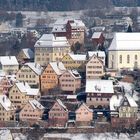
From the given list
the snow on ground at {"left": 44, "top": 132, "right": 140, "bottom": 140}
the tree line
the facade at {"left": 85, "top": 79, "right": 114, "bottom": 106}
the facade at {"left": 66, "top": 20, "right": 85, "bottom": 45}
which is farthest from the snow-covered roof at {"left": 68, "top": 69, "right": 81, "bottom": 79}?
the tree line

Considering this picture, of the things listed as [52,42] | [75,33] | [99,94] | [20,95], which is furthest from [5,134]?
[75,33]

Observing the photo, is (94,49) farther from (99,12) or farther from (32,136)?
(99,12)

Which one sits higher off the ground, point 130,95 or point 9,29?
point 9,29

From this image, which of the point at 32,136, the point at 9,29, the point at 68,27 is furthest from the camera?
the point at 9,29

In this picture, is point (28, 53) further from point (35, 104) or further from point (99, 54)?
point (35, 104)

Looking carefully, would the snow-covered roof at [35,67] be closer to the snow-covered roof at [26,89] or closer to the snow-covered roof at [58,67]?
the snow-covered roof at [58,67]

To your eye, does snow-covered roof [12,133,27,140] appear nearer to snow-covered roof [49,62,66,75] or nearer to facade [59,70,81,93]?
facade [59,70,81,93]

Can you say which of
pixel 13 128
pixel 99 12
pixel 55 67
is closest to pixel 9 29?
pixel 99 12

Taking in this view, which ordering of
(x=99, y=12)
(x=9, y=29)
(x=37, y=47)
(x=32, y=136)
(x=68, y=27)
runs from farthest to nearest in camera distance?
1. (x=99, y=12)
2. (x=9, y=29)
3. (x=68, y=27)
4. (x=37, y=47)
5. (x=32, y=136)
